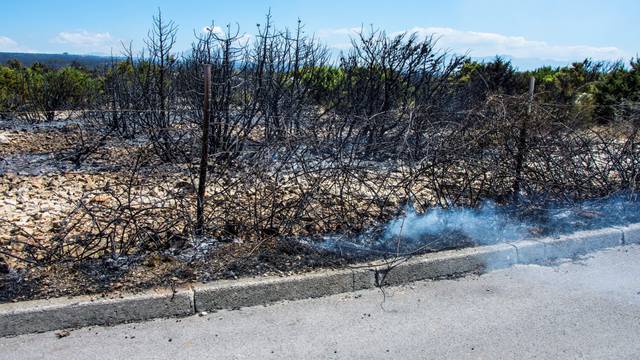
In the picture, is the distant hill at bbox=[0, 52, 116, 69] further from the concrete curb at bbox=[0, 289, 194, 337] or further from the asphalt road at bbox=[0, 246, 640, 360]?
the asphalt road at bbox=[0, 246, 640, 360]

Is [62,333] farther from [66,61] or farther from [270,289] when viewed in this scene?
[66,61]

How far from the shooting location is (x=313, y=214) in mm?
5066

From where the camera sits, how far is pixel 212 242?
4.54 m

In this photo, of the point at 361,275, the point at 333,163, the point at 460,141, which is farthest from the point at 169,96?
the point at 361,275

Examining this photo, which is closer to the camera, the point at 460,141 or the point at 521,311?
the point at 521,311

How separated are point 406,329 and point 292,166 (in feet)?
6.13

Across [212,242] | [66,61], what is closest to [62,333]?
[212,242]

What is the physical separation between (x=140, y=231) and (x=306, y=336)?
1683 mm

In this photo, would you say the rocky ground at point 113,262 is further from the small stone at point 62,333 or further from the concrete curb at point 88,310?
the small stone at point 62,333

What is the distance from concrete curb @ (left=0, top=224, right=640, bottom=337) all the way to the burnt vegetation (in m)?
0.21

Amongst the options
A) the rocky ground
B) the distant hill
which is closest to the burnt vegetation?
the rocky ground

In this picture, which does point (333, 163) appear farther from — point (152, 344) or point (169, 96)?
point (169, 96)

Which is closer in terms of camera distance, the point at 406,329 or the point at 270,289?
the point at 406,329

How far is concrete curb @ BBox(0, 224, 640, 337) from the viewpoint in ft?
11.7
